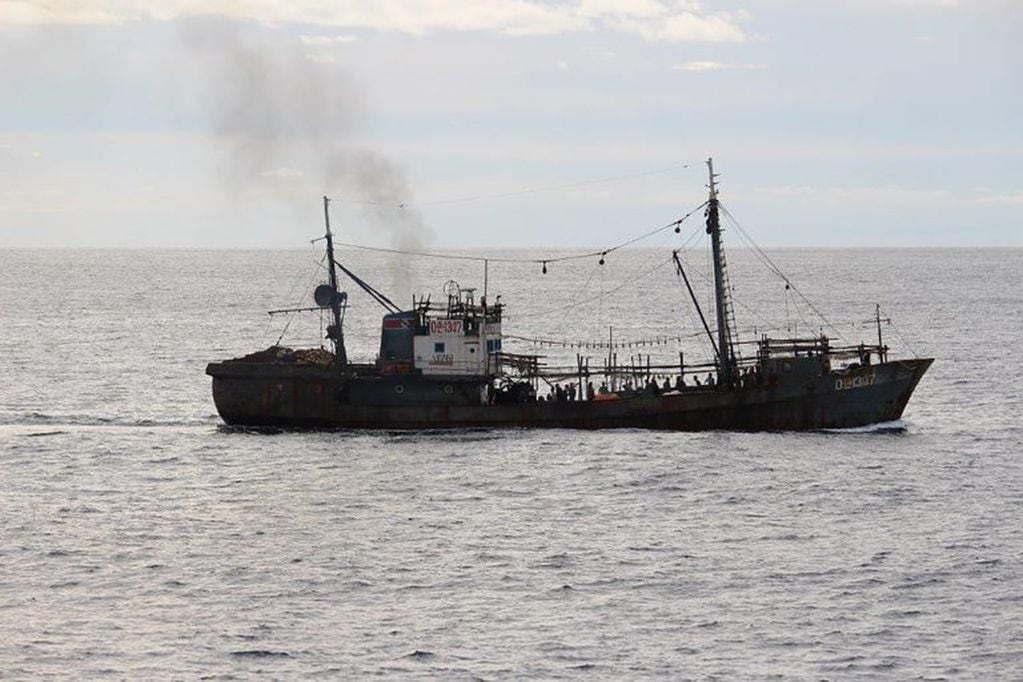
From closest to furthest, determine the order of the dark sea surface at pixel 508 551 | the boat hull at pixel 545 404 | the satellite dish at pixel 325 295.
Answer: the dark sea surface at pixel 508 551, the boat hull at pixel 545 404, the satellite dish at pixel 325 295

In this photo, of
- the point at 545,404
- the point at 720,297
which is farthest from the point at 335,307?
the point at 720,297

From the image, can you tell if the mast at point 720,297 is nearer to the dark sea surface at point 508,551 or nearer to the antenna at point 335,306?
the dark sea surface at point 508,551

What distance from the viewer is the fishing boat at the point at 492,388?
7881 cm

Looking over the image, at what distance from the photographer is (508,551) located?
5575 centimetres

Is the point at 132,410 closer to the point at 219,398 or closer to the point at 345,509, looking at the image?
the point at 219,398

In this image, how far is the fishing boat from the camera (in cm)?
7881

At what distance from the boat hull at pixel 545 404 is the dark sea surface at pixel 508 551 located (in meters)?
1.21

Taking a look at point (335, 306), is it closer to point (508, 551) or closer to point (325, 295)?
point (325, 295)

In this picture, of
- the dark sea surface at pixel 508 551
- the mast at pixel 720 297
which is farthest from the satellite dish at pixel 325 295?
the mast at pixel 720 297

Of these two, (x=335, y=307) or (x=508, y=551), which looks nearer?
(x=508, y=551)

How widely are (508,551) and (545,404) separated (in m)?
24.9

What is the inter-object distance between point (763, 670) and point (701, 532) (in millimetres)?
16099

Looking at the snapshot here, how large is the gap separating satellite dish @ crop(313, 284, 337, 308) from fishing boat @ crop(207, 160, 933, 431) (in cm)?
79

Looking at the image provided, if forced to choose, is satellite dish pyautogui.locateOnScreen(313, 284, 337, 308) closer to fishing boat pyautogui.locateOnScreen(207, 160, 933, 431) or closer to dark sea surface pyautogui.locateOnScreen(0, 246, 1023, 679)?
fishing boat pyautogui.locateOnScreen(207, 160, 933, 431)
